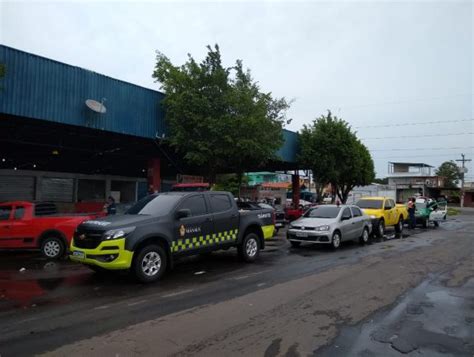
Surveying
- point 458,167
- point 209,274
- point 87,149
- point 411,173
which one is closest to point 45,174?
point 87,149

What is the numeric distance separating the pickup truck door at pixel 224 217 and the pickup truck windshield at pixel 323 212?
17.8ft

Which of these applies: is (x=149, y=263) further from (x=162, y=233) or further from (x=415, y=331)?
(x=415, y=331)

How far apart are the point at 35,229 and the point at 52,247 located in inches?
26.8

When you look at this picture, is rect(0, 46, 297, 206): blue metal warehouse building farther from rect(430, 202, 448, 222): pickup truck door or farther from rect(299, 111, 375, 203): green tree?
rect(430, 202, 448, 222): pickup truck door

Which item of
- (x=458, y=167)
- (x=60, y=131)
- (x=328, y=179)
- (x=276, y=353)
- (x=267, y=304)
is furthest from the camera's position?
(x=458, y=167)

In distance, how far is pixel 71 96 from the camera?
13.7 m

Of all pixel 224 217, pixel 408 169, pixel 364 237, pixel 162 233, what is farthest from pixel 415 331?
pixel 408 169

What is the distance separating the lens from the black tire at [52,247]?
11.5m

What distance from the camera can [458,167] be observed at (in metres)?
84.3

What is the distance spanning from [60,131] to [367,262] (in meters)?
13.0

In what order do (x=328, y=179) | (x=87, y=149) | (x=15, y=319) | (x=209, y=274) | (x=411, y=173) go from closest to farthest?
1. (x=15, y=319)
2. (x=209, y=274)
3. (x=87, y=149)
4. (x=328, y=179)
5. (x=411, y=173)

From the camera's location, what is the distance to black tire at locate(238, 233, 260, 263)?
34.5ft

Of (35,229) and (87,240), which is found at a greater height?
(87,240)

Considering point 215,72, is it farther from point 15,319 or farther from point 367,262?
point 15,319
